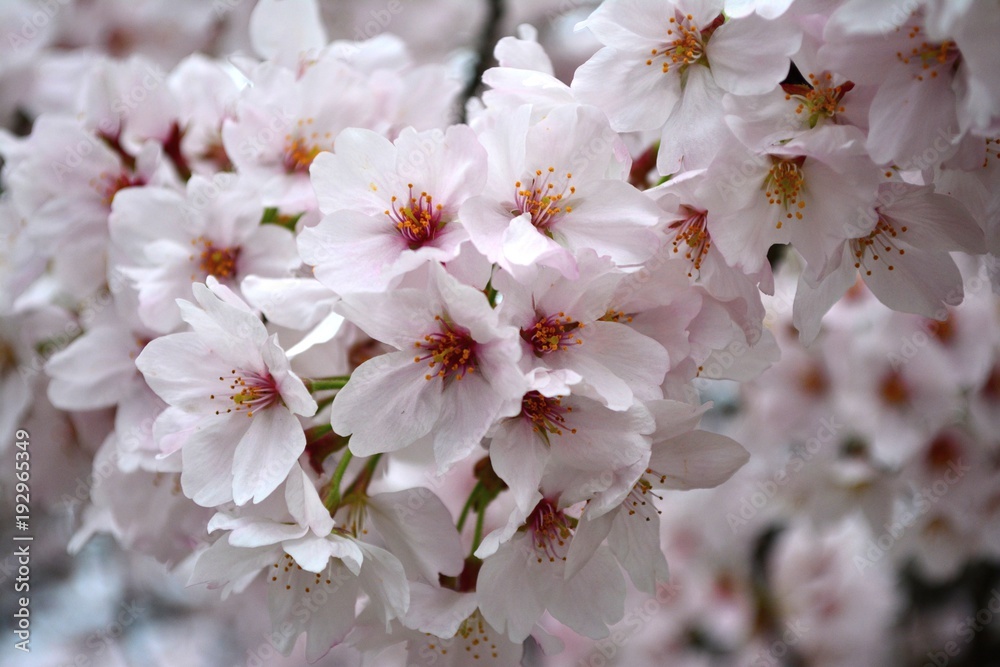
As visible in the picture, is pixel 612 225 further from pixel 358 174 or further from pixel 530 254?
pixel 358 174

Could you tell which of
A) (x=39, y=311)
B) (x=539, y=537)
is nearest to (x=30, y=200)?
(x=39, y=311)

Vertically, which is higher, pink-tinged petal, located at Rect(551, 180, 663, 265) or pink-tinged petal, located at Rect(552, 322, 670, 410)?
pink-tinged petal, located at Rect(551, 180, 663, 265)

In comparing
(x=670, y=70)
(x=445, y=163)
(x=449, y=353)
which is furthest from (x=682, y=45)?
(x=449, y=353)

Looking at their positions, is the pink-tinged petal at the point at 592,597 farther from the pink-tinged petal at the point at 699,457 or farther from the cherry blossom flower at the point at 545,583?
the pink-tinged petal at the point at 699,457

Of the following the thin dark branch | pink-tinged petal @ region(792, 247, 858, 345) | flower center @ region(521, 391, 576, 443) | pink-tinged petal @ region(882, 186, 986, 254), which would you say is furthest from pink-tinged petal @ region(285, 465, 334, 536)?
the thin dark branch

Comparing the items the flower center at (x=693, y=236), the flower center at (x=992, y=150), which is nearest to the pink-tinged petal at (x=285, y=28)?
the flower center at (x=693, y=236)

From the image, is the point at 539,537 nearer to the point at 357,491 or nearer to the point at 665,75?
the point at 357,491

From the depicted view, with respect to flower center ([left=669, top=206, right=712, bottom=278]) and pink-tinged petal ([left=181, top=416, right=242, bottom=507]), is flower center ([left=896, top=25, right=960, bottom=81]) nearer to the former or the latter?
flower center ([left=669, top=206, right=712, bottom=278])
